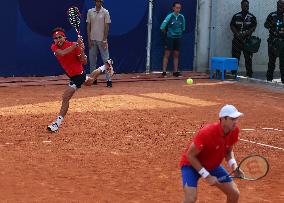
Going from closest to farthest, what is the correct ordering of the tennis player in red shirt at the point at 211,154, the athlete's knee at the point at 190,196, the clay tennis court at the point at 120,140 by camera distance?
the tennis player in red shirt at the point at 211,154
the athlete's knee at the point at 190,196
the clay tennis court at the point at 120,140

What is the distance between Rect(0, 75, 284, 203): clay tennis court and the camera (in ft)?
27.8

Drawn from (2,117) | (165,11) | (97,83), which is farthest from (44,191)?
(165,11)

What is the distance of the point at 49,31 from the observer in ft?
62.1

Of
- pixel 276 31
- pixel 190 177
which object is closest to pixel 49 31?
pixel 276 31

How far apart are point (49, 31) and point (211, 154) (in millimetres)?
13049

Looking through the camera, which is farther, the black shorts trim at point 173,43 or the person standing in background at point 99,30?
the black shorts trim at point 173,43

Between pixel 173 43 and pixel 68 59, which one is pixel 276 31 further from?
pixel 68 59

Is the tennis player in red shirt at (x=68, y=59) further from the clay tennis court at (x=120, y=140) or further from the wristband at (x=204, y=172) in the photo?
the wristband at (x=204, y=172)

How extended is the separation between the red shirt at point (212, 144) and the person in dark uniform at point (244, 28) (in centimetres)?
1386

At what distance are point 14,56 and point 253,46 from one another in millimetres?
7766

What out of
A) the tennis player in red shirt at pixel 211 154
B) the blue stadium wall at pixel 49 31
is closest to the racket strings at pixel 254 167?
the tennis player in red shirt at pixel 211 154

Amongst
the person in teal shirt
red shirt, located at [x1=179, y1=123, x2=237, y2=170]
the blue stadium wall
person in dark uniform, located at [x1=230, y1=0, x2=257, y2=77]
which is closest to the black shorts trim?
the person in teal shirt

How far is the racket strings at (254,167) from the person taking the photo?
664cm

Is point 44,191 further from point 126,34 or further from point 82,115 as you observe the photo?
point 126,34
